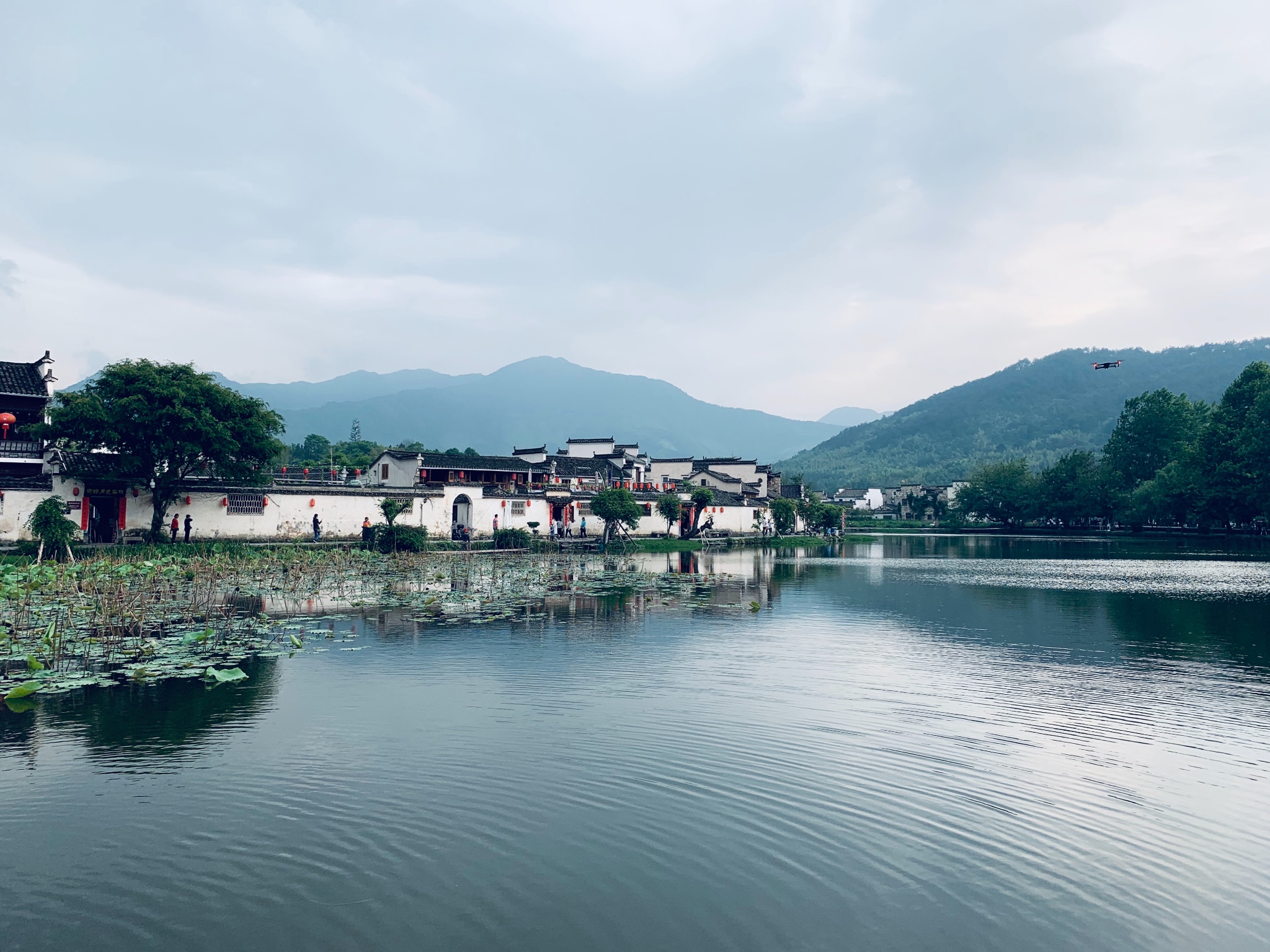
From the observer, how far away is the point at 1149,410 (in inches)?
3561

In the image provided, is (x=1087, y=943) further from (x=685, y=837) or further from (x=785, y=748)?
(x=785, y=748)

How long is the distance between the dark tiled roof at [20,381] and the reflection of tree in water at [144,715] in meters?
29.0

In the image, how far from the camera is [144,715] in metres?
11.7

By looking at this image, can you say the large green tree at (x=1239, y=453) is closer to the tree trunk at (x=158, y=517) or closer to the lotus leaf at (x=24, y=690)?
the tree trunk at (x=158, y=517)

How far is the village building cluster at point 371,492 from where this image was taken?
33.2m

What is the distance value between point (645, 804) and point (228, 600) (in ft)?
63.7

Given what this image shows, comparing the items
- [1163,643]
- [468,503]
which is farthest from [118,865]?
[468,503]

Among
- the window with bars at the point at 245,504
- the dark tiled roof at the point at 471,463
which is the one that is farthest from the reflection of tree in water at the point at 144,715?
the dark tiled roof at the point at 471,463

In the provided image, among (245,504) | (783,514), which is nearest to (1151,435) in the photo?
(783,514)

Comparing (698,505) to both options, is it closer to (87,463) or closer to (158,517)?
(158,517)

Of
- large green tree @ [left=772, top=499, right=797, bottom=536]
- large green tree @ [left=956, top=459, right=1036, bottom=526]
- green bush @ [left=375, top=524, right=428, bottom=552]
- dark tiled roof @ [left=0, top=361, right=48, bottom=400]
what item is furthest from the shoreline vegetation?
large green tree @ [left=956, top=459, right=1036, bottom=526]

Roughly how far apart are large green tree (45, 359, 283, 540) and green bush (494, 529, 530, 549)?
15319mm

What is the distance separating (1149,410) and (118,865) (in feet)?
348

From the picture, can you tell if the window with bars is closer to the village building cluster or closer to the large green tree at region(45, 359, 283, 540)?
the village building cluster
